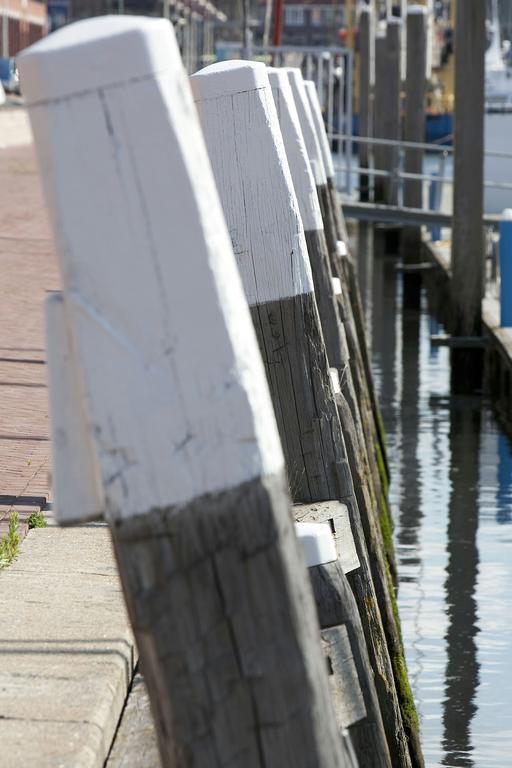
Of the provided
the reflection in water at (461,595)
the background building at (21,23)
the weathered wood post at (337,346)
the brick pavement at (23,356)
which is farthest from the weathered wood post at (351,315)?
the background building at (21,23)

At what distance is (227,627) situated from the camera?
5.97 ft

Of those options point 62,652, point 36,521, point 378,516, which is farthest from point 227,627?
point 378,516

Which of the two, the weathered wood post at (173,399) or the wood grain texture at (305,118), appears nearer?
the weathered wood post at (173,399)

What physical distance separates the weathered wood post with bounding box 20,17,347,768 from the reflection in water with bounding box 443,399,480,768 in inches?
136

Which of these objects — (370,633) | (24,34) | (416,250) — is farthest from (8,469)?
(24,34)

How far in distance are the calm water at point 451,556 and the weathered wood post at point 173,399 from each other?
3473mm

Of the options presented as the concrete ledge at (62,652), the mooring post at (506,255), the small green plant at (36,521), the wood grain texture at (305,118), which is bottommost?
the mooring post at (506,255)

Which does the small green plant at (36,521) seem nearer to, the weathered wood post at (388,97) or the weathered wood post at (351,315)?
the weathered wood post at (351,315)

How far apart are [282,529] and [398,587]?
5.53m

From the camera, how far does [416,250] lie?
2211 cm

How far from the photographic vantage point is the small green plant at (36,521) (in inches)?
153

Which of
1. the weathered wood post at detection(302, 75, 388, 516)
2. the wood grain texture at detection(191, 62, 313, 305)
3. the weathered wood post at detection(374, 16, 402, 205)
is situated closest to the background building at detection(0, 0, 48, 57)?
the weathered wood post at detection(374, 16, 402, 205)

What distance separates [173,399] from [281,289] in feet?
5.61

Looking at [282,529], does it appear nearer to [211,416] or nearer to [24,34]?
[211,416]
